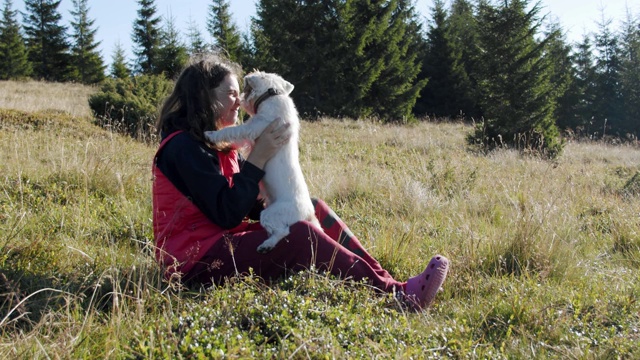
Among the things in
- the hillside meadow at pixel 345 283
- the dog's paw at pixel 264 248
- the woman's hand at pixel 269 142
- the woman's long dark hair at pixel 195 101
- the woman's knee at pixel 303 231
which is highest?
the woman's long dark hair at pixel 195 101

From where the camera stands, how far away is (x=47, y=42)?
3472 centimetres

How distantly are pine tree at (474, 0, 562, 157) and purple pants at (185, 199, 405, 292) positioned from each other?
1144 cm

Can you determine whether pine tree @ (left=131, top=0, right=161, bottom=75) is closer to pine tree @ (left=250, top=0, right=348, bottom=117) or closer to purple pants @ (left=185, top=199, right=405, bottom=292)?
pine tree @ (left=250, top=0, right=348, bottom=117)

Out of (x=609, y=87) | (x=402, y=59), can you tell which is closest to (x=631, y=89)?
(x=609, y=87)

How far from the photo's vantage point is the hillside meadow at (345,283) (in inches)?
85.1

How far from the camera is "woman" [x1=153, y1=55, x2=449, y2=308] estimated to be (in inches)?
111

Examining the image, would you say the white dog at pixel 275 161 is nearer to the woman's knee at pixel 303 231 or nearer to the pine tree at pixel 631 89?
the woman's knee at pixel 303 231

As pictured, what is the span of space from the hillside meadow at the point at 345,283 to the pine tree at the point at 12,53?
94.0 ft

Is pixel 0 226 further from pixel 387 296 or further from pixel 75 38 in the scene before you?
pixel 75 38

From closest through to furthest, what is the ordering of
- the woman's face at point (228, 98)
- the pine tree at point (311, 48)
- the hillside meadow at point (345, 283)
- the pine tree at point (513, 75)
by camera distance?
the hillside meadow at point (345, 283)
the woman's face at point (228, 98)
the pine tree at point (513, 75)
the pine tree at point (311, 48)

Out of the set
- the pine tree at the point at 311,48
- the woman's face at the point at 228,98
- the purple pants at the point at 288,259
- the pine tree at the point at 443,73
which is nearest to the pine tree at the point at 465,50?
the pine tree at the point at 443,73

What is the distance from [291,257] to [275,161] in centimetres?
59

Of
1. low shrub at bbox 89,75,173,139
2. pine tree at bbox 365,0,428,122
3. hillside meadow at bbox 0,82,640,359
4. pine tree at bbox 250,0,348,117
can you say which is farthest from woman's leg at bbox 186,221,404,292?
pine tree at bbox 365,0,428,122

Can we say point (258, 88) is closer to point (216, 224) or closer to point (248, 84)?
point (248, 84)
